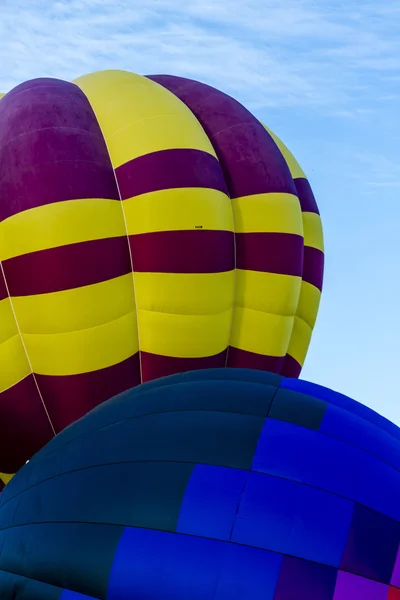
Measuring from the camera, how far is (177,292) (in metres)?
6.11

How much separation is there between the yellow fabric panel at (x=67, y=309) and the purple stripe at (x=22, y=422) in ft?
1.48

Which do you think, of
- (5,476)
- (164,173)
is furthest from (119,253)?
(5,476)

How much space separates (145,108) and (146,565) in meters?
3.97

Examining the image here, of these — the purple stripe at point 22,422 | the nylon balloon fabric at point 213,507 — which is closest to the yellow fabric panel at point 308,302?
the purple stripe at point 22,422

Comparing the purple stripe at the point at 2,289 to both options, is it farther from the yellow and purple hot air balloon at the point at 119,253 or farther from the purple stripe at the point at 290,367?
the purple stripe at the point at 290,367

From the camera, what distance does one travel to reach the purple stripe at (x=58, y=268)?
5875 millimetres

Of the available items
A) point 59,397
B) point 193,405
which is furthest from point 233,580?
point 59,397

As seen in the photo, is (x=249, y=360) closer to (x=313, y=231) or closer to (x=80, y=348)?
(x=80, y=348)

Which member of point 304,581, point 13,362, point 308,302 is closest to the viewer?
point 304,581

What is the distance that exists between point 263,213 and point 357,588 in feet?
12.2

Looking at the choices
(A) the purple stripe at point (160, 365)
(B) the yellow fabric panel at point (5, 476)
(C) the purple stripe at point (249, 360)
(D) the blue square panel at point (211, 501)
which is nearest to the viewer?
(D) the blue square panel at point (211, 501)

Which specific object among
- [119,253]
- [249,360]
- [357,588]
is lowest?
[357,588]

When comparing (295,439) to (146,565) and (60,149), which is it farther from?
(60,149)

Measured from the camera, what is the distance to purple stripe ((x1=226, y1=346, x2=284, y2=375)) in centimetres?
668
